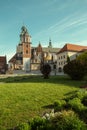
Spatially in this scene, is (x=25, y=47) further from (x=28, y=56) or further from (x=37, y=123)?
(x=37, y=123)

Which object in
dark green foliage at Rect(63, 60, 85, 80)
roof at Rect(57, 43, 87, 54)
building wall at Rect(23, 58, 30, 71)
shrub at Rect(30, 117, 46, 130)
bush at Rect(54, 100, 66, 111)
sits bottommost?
shrub at Rect(30, 117, 46, 130)

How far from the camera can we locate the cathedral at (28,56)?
11612 cm

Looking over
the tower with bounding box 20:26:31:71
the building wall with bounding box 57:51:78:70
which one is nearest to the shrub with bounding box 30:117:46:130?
the building wall with bounding box 57:51:78:70

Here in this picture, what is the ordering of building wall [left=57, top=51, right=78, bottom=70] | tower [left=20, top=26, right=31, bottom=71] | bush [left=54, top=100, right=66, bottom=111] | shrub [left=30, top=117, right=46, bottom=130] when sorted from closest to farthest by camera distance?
1. shrub [left=30, top=117, right=46, bottom=130]
2. bush [left=54, top=100, right=66, bottom=111]
3. building wall [left=57, top=51, right=78, bottom=70]
4. tower [left=20, top=26, right=31, bottom=71]

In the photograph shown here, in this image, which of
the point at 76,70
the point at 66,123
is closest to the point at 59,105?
the point at 66,123

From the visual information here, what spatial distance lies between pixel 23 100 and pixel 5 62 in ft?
313

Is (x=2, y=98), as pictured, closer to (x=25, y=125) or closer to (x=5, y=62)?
(x=25, y=125)

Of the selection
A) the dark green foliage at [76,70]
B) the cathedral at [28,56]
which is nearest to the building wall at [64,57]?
the cathedral at [28,56]

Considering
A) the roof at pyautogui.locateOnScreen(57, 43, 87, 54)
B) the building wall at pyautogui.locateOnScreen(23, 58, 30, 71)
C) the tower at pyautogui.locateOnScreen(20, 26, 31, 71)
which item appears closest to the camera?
the roof at pyautogui.locateOnScreen(57, 43, 87, 54)

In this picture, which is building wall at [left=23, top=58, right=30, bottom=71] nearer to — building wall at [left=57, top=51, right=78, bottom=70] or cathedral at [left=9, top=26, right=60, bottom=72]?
cathedral at [left=9, top=26, right=60, bottom=72]

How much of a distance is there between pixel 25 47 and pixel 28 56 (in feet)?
18.4

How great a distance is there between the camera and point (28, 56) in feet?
395

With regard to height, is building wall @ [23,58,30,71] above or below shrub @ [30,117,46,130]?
above

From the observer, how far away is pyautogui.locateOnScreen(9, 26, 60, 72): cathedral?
116 m
